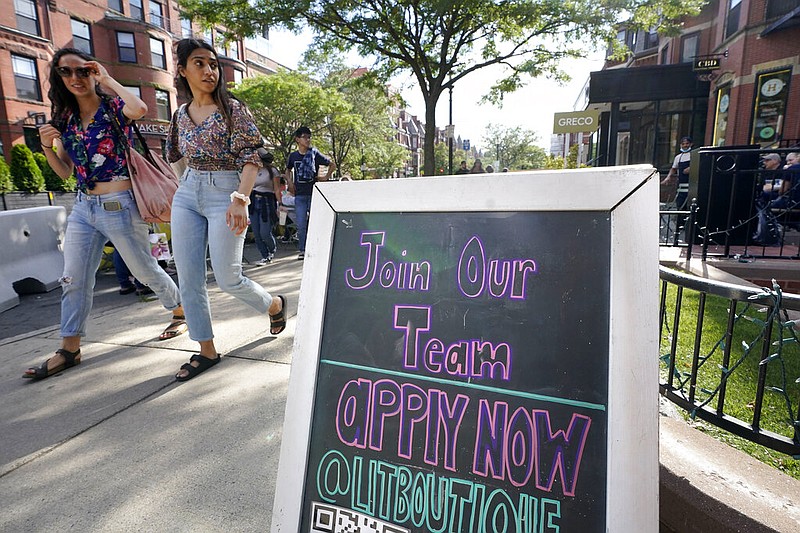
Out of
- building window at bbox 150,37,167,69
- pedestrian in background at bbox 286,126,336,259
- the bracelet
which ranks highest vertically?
building window at bbox 150,37,167,69

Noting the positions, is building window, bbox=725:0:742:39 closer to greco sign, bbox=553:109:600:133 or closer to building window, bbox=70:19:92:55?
greco sign, bbox=553:109:600:133

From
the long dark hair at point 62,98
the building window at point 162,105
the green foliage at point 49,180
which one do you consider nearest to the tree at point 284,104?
the building window at point 162,105

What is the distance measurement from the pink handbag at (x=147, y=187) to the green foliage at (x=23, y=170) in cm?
2176

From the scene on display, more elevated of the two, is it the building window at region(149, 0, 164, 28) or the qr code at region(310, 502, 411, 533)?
the building window at region(149, 0, 164, 28)

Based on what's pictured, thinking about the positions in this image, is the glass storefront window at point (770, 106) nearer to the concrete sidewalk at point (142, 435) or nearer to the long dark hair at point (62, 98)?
the concrete sidewalk at point (142, 435)

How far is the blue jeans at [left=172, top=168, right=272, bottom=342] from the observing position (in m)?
2.74

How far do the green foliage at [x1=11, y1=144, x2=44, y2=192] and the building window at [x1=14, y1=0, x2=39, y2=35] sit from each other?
29.4 ft

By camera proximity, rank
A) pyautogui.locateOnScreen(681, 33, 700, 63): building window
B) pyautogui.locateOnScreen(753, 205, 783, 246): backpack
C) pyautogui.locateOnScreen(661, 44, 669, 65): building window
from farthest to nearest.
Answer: pyautogui.locateOnScreen(661, 44, 669, 65): building window < pyautogui.locateOnScreen(681, 33, 700, 63): building window < pyautogui.locateOnScreen(753, 205, 783, 246): backpack

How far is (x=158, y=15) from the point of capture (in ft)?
99.0

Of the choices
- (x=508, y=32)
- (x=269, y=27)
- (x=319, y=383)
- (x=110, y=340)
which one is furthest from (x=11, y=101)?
(x=319, y=383)

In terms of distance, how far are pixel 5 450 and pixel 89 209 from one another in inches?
62.0

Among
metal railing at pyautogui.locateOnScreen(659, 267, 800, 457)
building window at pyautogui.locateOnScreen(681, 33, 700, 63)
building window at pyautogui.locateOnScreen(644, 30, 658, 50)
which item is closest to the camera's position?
metal railing at pyautogui.locateOnScreen(659, 267, 800, 457)

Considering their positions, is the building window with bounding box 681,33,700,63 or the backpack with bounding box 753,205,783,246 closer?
the backpack with bounding box 753,205,783,246

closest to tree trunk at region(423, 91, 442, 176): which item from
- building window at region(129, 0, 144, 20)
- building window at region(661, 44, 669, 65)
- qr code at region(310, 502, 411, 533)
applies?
qr code at region(310, 502, 411, 533)
